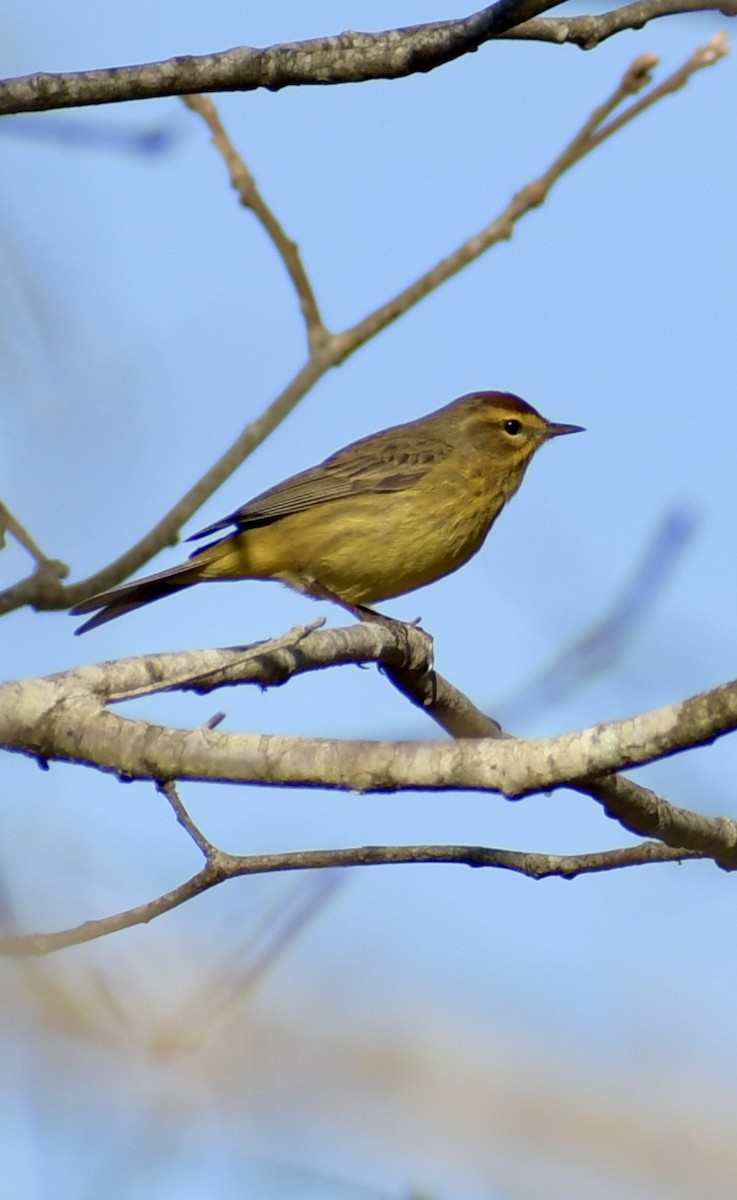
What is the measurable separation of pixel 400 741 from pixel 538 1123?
1191 millimetres

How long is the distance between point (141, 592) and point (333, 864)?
4022mm

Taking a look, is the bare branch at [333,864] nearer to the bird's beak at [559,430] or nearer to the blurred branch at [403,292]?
the blurred branch at [403,292]

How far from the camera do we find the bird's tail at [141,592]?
7.90 meters

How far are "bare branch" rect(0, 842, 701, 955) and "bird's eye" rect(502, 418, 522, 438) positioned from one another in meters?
5.63

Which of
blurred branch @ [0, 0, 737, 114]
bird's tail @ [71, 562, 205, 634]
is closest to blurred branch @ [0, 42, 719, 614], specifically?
bird's tail @ [71, 562, 205, 634]

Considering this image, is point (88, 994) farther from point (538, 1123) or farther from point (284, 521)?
point (284, 521)

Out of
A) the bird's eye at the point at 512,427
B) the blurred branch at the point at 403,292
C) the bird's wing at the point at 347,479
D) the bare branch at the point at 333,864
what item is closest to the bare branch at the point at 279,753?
the bare branch at the point at 333,864

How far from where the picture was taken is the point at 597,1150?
11.6 feet

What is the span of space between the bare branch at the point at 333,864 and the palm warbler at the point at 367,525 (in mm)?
3659

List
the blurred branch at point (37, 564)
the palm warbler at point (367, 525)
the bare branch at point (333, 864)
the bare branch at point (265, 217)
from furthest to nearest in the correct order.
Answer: the palm warbler at point (367, 525) < the bare branch at point (265, 217) < the blurred branch at point (37, 564) < the bare branch at point (333, 864)

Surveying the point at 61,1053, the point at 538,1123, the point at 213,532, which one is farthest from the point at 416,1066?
the point at 213,532

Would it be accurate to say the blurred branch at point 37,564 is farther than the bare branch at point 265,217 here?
No

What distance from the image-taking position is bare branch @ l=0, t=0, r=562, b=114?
440 centimetres

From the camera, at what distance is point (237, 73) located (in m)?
4.44
